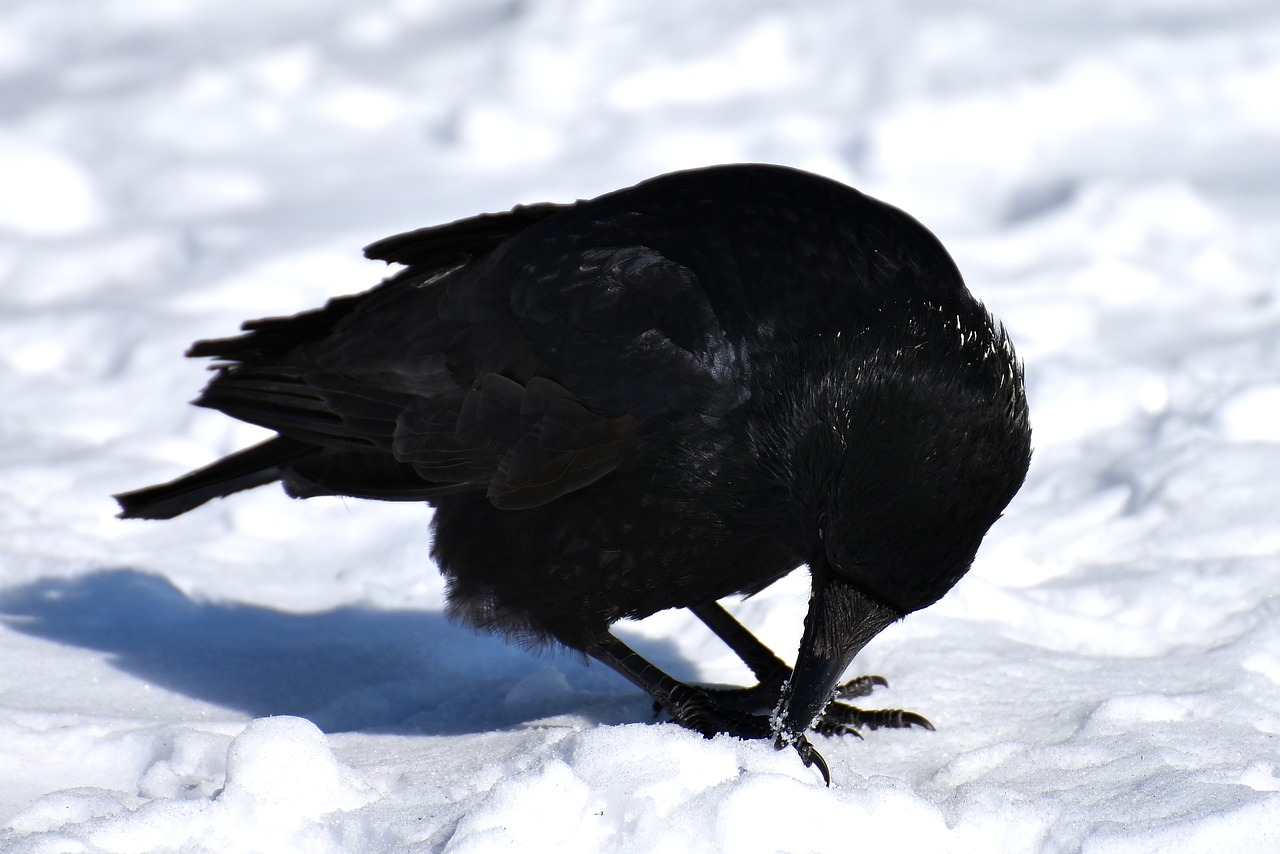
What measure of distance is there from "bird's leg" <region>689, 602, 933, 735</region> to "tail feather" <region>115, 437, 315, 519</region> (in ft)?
4.03

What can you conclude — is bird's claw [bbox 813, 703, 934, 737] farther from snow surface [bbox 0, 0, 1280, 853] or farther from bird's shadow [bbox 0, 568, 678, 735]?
bird's shadow [bbox 0, 568, 678, 735]

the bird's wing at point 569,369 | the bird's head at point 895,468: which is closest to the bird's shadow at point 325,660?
the bird's wing at point 569,369

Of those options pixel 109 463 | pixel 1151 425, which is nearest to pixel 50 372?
pixel 109 463

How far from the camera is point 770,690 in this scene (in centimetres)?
341

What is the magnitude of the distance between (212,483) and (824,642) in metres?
1.87

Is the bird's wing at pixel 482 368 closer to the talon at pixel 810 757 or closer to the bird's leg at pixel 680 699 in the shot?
the bird's leg at pixel 680 699

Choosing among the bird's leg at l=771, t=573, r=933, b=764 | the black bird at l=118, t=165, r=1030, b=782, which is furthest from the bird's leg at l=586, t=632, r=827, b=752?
the bird's leg at l=771, t=573, r=933, b=764

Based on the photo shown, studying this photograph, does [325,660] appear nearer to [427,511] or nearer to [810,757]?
[427,511]

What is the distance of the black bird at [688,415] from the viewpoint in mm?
2607

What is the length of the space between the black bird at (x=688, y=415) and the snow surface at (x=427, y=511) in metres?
0.35

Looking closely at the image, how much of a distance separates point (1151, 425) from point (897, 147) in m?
2.59

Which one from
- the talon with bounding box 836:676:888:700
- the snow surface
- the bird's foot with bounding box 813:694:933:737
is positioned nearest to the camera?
the snow surface

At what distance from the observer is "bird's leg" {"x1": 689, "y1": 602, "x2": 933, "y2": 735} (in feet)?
10.5

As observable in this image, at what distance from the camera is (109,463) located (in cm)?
465
